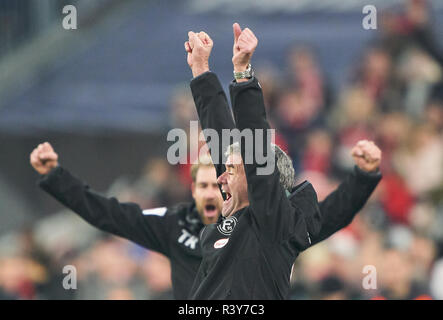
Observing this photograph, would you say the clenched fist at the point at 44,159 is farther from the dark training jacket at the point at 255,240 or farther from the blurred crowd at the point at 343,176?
the blurred crowd at the point at 343,176

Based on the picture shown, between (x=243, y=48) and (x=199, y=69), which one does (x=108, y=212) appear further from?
(x=243, y=48)

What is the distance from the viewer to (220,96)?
3.53 meters

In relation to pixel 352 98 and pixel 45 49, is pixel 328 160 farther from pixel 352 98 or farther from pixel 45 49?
pixel 45 49

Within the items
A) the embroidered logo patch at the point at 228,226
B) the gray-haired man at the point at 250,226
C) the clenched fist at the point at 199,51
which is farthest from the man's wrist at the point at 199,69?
the embroidered logo patch at the point at 228,226

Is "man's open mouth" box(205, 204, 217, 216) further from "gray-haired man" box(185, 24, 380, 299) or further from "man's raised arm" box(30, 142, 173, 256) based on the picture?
"gray-haired man" box(185, 24, 380, 299)

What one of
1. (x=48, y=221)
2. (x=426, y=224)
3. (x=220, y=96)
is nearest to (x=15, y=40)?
(x=48, y=221)

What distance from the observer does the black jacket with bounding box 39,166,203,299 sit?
13.2 feet

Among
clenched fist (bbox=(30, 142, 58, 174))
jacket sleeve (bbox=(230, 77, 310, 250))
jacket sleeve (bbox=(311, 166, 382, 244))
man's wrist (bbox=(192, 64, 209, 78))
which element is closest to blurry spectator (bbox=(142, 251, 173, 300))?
clenched fist (bbox=(30, 142, 58, 174))

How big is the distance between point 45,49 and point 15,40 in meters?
0.36

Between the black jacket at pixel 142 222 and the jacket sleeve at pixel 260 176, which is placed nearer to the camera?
the jacket sleeve at pixel 260 176

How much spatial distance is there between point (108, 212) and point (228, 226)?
0.97 m

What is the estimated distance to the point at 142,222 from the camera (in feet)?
13.6

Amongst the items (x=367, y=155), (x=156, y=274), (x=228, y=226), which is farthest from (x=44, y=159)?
(x=156, y=274)

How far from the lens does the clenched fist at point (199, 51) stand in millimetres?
3387
